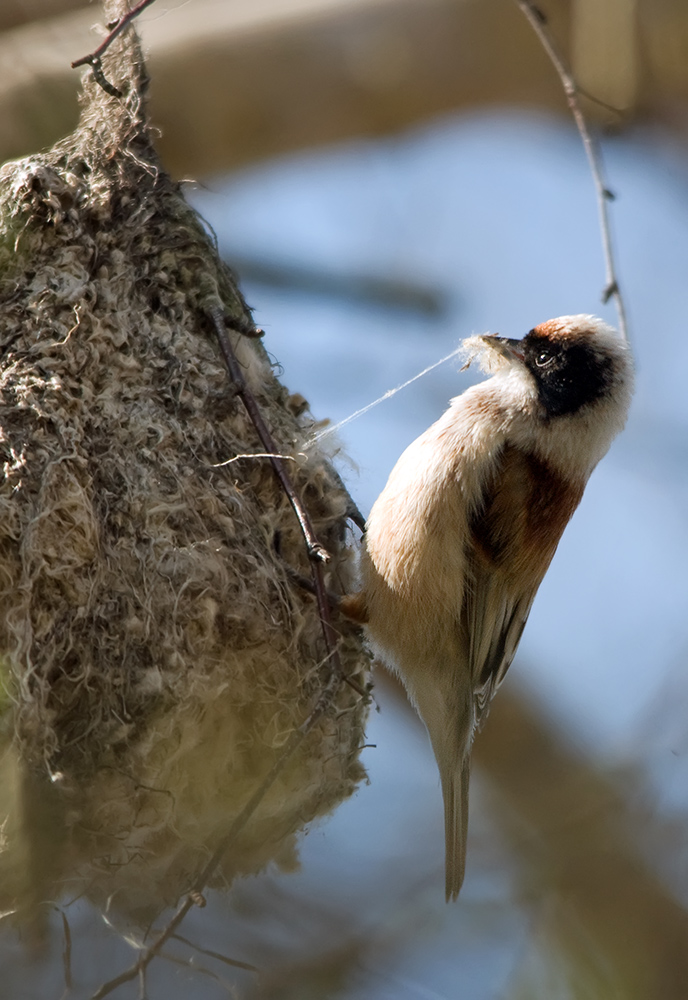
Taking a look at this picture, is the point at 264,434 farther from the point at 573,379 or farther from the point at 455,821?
the point at 455,821

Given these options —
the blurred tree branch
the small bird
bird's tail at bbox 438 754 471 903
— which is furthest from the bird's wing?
the blurred tree branch

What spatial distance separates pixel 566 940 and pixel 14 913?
232 cm

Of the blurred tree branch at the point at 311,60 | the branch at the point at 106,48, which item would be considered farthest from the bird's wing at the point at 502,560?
the branch at the point at 106,48

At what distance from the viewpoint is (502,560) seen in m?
3.31

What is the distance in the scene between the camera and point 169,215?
3377mm

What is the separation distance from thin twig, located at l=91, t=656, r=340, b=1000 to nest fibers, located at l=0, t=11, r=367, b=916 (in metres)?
0.07

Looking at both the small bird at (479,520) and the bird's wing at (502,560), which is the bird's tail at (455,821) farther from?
the bird's wing at (502,560)

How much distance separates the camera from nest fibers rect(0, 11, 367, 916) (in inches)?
102

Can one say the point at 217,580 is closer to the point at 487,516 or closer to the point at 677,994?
the point at 487,516

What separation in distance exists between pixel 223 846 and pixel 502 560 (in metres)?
1.33

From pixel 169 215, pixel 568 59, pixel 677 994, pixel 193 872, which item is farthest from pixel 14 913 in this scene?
pixel 568 59

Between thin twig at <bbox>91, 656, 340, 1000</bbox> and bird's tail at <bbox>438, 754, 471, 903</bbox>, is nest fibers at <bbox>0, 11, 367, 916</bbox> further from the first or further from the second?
bird's tail at <bbox>438, 754, 471, 903</bbox>

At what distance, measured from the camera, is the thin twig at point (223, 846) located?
→ 2580 millimetres

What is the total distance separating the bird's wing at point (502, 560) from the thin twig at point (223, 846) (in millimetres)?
646
